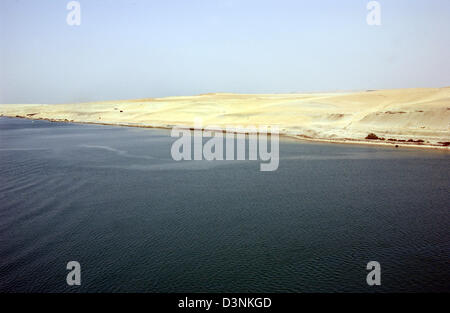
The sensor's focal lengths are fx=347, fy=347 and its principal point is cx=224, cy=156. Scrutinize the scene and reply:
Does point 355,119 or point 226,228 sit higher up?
point 355,119

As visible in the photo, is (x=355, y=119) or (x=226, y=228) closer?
(x=226, y=228)

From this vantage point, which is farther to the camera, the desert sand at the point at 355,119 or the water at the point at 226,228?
the desert sand at the point at 355,119

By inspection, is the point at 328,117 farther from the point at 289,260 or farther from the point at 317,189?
the point at 289,260

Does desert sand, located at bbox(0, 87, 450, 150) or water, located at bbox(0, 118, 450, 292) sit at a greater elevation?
desert sand, located at bbox(0, 87, 450, 150)

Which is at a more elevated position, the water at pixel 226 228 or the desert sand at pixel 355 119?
the desert sand at pixel 355 119

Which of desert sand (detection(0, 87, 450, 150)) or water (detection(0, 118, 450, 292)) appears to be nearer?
water (detection(0, 118, 450, 292))
